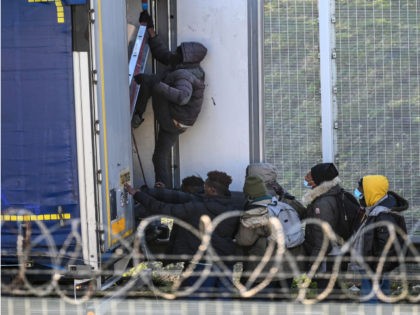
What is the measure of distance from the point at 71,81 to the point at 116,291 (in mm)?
1573

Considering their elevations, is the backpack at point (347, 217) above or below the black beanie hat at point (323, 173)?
below

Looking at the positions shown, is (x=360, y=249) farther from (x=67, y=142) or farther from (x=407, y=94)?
(x=67, y=142)

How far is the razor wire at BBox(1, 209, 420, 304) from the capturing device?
702 cm

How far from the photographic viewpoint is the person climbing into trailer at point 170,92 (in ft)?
26.8

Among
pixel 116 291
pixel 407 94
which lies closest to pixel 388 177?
pixel 407 94

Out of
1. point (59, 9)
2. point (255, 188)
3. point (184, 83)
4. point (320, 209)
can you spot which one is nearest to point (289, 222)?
point (320, 209)

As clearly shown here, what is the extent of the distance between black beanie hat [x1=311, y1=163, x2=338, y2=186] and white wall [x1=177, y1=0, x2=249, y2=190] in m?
0.74

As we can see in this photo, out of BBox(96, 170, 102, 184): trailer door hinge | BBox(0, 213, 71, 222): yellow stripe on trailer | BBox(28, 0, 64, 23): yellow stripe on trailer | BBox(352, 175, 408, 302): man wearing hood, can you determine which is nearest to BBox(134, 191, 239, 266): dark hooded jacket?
BBox(96, 170, 102, 184): trailer door hinge

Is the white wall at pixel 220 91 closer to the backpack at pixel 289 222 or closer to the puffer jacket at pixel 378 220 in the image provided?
the backpack at pixel 289 222

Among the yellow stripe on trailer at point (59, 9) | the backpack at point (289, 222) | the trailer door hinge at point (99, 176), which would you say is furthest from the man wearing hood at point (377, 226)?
the yellow stripe on trailer at point (59, 9)

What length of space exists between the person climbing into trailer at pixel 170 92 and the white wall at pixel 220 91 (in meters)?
0.10

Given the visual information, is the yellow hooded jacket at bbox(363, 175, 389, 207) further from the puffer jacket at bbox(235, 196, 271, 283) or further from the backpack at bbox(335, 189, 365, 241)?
the puffer jacket at bbox(235, 196, 271, 283)

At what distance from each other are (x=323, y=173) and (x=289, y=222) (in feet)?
1.65

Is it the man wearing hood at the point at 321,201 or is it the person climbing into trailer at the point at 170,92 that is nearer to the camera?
the man wearing hood at the point at 321,201
